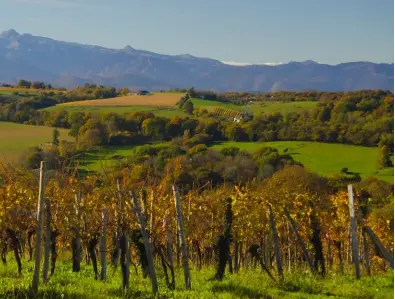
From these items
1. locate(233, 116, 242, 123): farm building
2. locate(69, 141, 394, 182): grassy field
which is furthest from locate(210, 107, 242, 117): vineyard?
locate(69, 141, 394, 182): grassy field

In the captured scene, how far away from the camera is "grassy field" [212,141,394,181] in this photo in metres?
60.7

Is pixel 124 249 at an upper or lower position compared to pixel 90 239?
upper

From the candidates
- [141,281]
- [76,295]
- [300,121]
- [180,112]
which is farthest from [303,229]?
[180,112]

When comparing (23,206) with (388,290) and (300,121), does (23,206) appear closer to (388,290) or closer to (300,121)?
(388,290)

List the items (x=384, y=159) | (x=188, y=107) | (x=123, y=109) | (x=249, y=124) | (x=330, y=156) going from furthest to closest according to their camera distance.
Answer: (x=188, y=107) < (x=123, y=109) < (x=249, y=124) < (x=330, y=156) < (x=384, y=159)

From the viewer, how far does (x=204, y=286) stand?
929 centimetres

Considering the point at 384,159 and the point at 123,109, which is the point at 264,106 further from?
the point at 384,159

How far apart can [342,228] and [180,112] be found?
85828 mm

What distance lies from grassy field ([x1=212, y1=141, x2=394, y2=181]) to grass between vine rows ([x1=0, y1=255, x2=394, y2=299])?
48113mm

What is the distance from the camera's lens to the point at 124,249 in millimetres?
8672

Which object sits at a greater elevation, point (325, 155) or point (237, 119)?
point (237, 119)

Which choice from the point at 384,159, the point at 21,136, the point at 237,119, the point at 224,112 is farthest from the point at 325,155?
the point at 21,136

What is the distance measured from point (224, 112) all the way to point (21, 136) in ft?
150

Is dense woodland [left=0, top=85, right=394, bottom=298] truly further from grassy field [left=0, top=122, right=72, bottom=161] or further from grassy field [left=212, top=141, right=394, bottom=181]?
grassy field [left=0, top=122, right=72, bottom=161]
